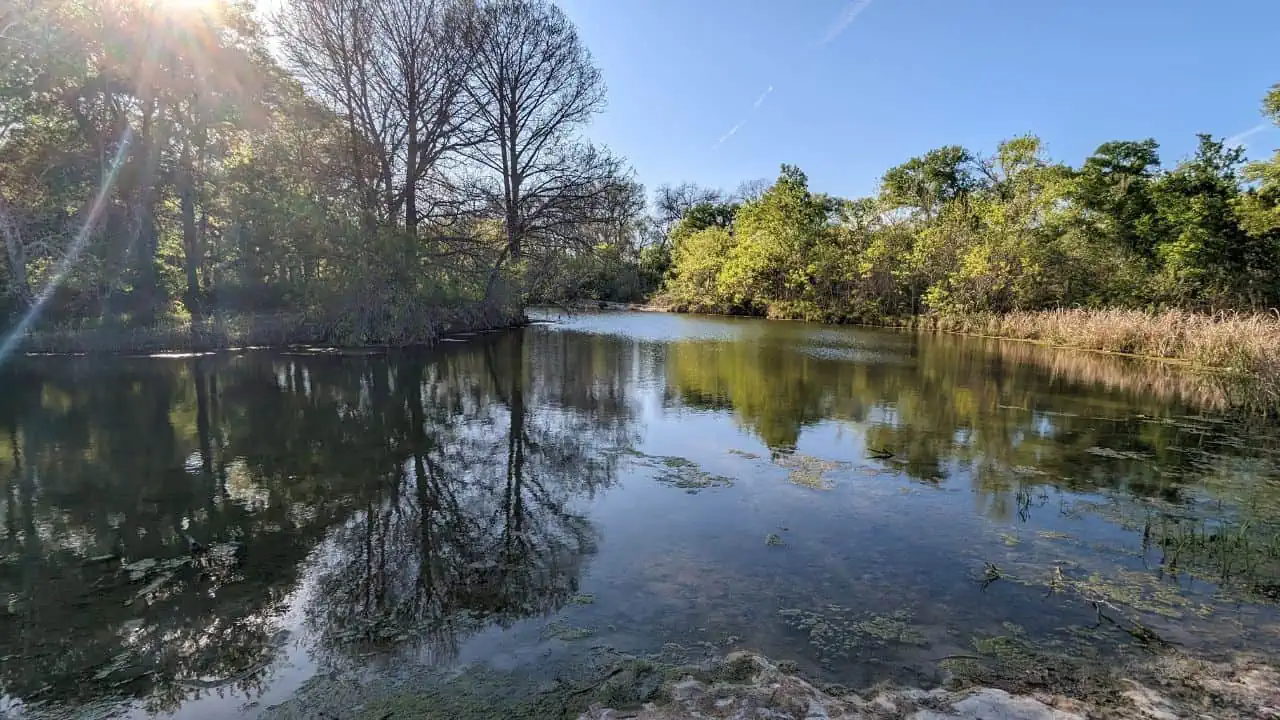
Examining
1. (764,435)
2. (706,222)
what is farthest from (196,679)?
(706,222)

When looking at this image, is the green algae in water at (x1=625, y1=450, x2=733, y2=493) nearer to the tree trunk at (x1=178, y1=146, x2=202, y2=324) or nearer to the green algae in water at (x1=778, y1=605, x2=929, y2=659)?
the green algae in water at (x1=778, y1=605, x2=929, y2=659)

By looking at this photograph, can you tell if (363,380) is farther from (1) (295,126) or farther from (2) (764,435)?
(1) (295,126)

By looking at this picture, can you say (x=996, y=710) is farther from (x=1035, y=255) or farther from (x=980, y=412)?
(x=1035, y=255)

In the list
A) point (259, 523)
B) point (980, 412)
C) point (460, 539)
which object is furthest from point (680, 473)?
point (980, 412)

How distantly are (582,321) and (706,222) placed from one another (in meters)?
29.9

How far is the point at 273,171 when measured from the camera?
1914 centimetres

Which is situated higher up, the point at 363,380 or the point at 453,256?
the point at 453,256

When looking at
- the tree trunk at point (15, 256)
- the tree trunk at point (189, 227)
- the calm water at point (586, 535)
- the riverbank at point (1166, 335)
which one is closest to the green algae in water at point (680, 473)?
the calm water at point (586, 535)

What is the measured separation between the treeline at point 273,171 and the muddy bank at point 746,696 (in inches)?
671

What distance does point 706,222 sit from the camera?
5888cm

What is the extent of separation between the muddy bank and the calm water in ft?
0.67

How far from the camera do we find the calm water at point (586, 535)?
363 centimetres

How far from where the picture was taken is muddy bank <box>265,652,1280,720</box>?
2881mm

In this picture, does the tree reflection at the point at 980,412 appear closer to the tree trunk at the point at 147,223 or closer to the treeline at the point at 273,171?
the treeline at the point at 273,171
